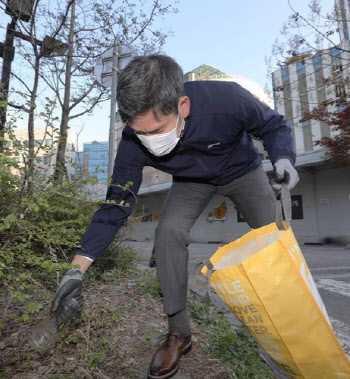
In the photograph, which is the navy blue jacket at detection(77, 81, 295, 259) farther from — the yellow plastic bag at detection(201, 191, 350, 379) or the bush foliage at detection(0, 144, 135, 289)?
the yellow plastic bag at detection(201, 191, 350, 379)

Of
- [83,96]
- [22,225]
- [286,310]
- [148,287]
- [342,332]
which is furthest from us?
[83,96]

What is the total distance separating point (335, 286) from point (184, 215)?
304 centimetres

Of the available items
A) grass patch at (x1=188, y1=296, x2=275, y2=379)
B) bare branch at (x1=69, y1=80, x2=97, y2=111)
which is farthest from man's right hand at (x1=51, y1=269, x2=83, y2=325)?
bare branch at (x1=69, y1=80, x2=97, y2=111)

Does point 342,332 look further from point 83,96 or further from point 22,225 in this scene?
point 83,96

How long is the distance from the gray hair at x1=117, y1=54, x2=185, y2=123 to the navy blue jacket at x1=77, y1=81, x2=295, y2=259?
0.27 metres

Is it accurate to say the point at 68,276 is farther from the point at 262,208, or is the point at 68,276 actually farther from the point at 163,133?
the point at 262,208

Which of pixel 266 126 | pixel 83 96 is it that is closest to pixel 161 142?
pixel 266 126

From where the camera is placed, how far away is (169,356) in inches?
71.0

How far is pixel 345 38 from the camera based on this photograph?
27.2ft

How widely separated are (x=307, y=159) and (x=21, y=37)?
11130 mm

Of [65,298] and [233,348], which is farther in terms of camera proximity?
[233,348]

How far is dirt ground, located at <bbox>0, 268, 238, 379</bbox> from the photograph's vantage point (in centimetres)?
175

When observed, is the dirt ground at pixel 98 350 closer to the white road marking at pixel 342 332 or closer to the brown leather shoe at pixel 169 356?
the brown leather shoe at pixel 169 356

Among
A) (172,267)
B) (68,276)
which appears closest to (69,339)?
(68,276)
